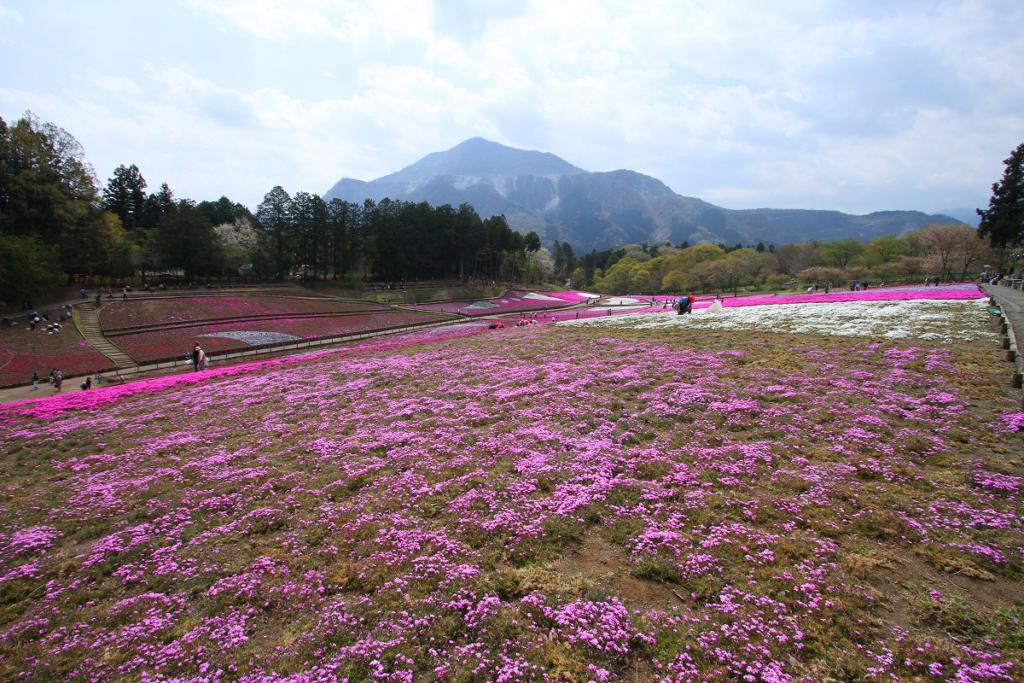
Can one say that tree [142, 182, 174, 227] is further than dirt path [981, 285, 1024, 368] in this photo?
Yes

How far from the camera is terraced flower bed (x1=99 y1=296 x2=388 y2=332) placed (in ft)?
139

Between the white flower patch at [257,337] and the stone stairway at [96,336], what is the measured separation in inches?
280

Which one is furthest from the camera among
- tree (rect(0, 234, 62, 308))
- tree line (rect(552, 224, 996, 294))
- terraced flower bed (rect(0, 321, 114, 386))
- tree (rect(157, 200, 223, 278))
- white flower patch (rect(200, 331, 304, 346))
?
tree (rect(157, 200, 223, 278))

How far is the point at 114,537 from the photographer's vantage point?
8461 millimetres

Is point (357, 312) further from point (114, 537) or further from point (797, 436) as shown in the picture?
point (797, 436)

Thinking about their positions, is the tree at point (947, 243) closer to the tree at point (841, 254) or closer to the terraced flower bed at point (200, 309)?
the tree at point (841, 254)

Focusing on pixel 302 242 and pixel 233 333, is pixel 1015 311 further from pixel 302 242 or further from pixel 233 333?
pixel 302 242

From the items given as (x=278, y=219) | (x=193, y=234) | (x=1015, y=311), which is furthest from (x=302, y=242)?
(x=1015, y=311)

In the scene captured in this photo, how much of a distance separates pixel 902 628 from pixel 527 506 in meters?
5.91

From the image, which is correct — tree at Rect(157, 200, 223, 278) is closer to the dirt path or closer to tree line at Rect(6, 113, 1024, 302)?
tree line at Rect(6, 113, 1024, 302)

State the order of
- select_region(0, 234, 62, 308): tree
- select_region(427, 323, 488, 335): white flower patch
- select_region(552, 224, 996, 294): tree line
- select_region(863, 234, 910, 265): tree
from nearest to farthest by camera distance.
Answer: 1. select_region(0, 234, 62, 308): tree
2. select_region(427, 323, 488, 335): white flower patch
3. select_region(552, 224, 996, 294): tree line
4. select_region(863, 234, 910, 265): tree

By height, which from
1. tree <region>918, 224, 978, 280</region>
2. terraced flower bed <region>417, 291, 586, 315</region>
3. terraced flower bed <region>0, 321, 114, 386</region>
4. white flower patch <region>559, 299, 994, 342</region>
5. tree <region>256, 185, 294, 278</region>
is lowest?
terraced flower bed <region>0, 321, 114, 386</region>

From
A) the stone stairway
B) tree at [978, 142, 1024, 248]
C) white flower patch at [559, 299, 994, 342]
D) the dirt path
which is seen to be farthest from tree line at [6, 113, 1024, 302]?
white flower patch at [559, 299, 994, 342]

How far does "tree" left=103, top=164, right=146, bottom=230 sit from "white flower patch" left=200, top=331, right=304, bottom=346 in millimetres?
57255
